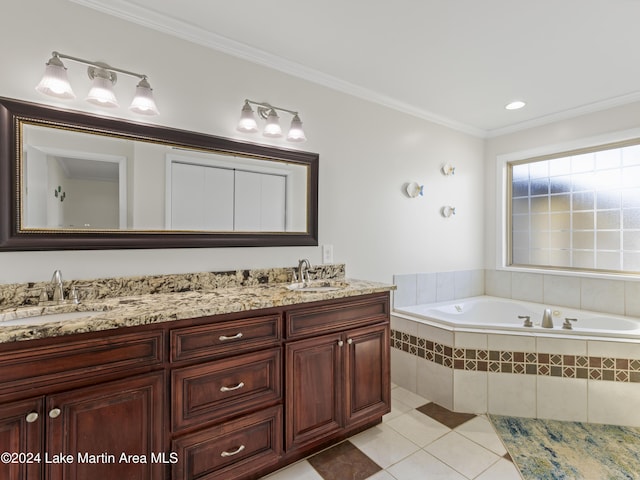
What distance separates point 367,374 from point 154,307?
1266 mm

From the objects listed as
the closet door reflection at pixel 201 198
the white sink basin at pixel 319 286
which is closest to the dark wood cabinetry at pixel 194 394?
the white sink basin at pixel 319 286

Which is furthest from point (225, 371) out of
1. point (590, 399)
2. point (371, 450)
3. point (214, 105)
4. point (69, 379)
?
point (590, 399)

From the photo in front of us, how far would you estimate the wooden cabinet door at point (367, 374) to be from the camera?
1.90m

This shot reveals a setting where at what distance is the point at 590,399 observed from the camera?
2.14 meters

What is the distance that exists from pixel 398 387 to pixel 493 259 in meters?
1.85

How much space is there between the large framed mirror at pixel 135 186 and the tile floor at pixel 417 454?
50.9 inches

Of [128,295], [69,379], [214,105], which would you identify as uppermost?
[214,105]

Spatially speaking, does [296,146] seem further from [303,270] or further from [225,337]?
[225,337]

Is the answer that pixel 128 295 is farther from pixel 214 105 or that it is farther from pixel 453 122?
pixel 453 122

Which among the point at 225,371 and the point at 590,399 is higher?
the point at 225,371

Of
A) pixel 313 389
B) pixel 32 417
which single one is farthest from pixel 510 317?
pixel 32 417

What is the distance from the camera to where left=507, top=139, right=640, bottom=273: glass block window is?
2824 millimetres

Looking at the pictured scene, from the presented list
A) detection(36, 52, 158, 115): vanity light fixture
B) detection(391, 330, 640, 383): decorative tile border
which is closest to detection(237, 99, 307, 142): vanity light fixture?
detection(36, 52, 158, 115): vanity light fixture

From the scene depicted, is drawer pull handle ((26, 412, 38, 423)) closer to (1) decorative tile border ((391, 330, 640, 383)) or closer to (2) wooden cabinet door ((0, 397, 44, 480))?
(2) wooden cabinet door ((0, 397, 44, 480))
